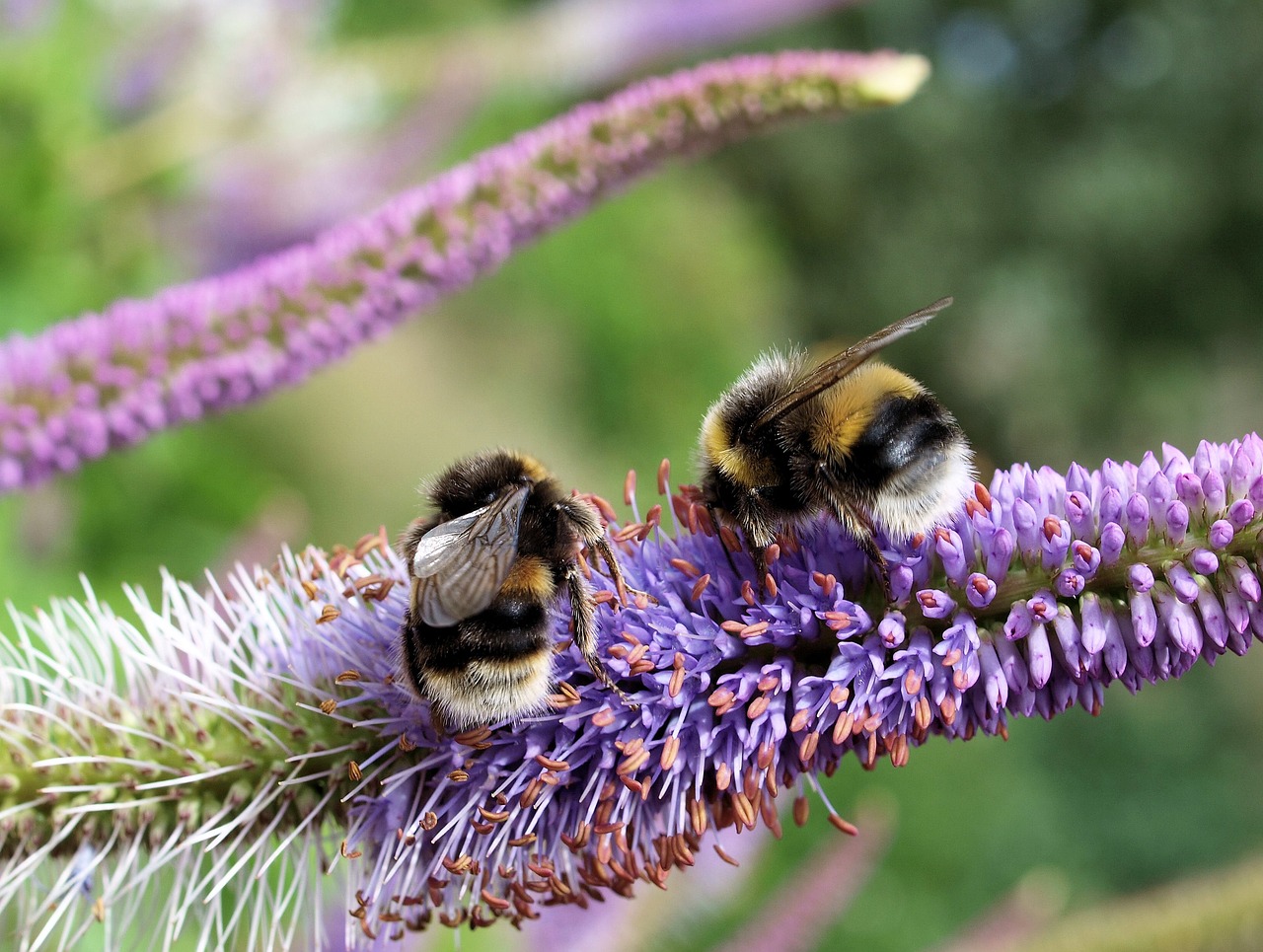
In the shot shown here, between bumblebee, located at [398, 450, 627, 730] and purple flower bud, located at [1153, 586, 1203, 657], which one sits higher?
bumblebee, located at [398, 450, 627, 730]

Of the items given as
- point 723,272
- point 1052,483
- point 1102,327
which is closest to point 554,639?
point 1052,483

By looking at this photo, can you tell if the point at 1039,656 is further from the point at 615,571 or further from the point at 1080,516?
the point at 615,571

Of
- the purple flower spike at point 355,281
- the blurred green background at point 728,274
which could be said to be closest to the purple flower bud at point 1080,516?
the purple flower spike at point 355,281

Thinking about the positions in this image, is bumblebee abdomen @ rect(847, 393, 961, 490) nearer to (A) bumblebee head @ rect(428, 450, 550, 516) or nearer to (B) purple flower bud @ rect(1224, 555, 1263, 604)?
(B) purple flower bud @ rect(1224, 555, 1263, 604)

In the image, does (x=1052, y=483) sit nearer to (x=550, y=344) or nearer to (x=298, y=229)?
(x=298, y=229)

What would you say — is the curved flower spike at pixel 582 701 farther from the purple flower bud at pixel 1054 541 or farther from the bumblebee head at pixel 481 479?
the bumblebee head at pixel 481 479

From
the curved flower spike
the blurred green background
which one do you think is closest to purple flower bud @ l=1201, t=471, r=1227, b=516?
the curved flower spike

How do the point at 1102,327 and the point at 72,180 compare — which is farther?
the point at 1102,327
